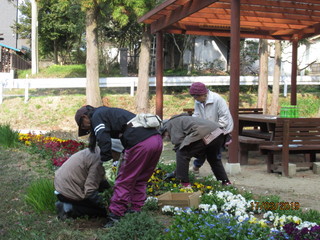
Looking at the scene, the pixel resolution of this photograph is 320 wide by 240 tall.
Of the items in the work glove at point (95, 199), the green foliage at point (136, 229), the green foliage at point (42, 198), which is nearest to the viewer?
the green foliage at point (136, 229)

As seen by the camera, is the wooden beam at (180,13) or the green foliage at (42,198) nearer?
the green foliage at (42,198)

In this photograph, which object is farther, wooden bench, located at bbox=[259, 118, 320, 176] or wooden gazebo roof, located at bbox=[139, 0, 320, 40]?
wooden gazebo roof, located at bbox=[139, 0, 320, 40]

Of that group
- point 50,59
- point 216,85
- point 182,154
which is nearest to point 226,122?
point 182,154

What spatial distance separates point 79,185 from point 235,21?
5.07m

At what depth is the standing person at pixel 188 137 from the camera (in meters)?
6.12

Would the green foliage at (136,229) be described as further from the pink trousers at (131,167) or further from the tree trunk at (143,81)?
the tree trunk at (143,81)

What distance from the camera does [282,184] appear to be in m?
7.37

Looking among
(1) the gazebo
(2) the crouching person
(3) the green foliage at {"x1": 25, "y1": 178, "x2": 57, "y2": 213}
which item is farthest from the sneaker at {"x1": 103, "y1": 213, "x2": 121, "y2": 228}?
(1) the gazebo

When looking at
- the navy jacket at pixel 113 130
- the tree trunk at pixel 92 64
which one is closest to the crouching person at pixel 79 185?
the navy jacket at pixel 113 130

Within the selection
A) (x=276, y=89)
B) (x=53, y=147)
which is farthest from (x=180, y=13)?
(x=276, y=89)

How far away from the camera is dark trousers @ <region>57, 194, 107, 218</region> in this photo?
474 centimetres

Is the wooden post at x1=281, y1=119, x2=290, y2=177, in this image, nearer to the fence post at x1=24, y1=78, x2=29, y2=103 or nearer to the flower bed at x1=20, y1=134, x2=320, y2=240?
the flower bed at x1=20, y1=134, x2=320, y2=240

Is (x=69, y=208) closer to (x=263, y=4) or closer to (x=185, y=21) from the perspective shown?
(x=263, y=4)

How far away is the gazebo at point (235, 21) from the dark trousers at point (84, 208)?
13.0 feet
